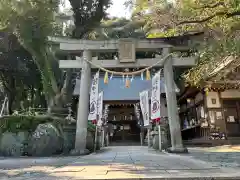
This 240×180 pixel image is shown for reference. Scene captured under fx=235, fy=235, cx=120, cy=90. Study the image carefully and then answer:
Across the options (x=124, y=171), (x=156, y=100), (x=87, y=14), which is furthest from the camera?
(x=87, y=14)

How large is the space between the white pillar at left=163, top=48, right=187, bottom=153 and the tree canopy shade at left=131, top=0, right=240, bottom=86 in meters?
1.12

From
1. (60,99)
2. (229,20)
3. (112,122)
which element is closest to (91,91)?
(60,99)

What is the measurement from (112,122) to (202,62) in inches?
588

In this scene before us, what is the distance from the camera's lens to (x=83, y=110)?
33.3ft

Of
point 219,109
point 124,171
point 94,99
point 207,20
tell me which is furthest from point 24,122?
point 219,109

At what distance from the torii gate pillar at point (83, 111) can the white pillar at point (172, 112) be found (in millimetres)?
3521

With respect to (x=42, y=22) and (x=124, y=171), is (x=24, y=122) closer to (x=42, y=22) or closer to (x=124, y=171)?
(x=42, y=22)

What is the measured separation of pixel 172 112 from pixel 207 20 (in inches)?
155

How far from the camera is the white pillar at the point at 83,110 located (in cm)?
977

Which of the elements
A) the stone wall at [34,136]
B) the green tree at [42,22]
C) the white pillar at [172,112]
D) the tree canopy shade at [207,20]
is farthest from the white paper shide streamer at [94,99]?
the tree canopy shade at [207,20]

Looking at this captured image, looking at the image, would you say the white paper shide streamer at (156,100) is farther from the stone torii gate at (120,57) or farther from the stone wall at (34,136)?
A: the stone wall at (34,136)

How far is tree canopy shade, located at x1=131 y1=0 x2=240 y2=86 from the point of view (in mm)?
7516

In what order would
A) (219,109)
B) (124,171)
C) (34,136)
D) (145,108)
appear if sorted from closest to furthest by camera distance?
1. (124,171)
2. (34,136)
3. (145,108)
4. (219,109)

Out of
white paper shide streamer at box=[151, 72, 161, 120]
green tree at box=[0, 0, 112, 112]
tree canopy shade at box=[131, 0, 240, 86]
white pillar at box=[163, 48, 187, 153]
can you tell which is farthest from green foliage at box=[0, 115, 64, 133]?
tree canopy shade at box=[131, 0, 240, 86]
